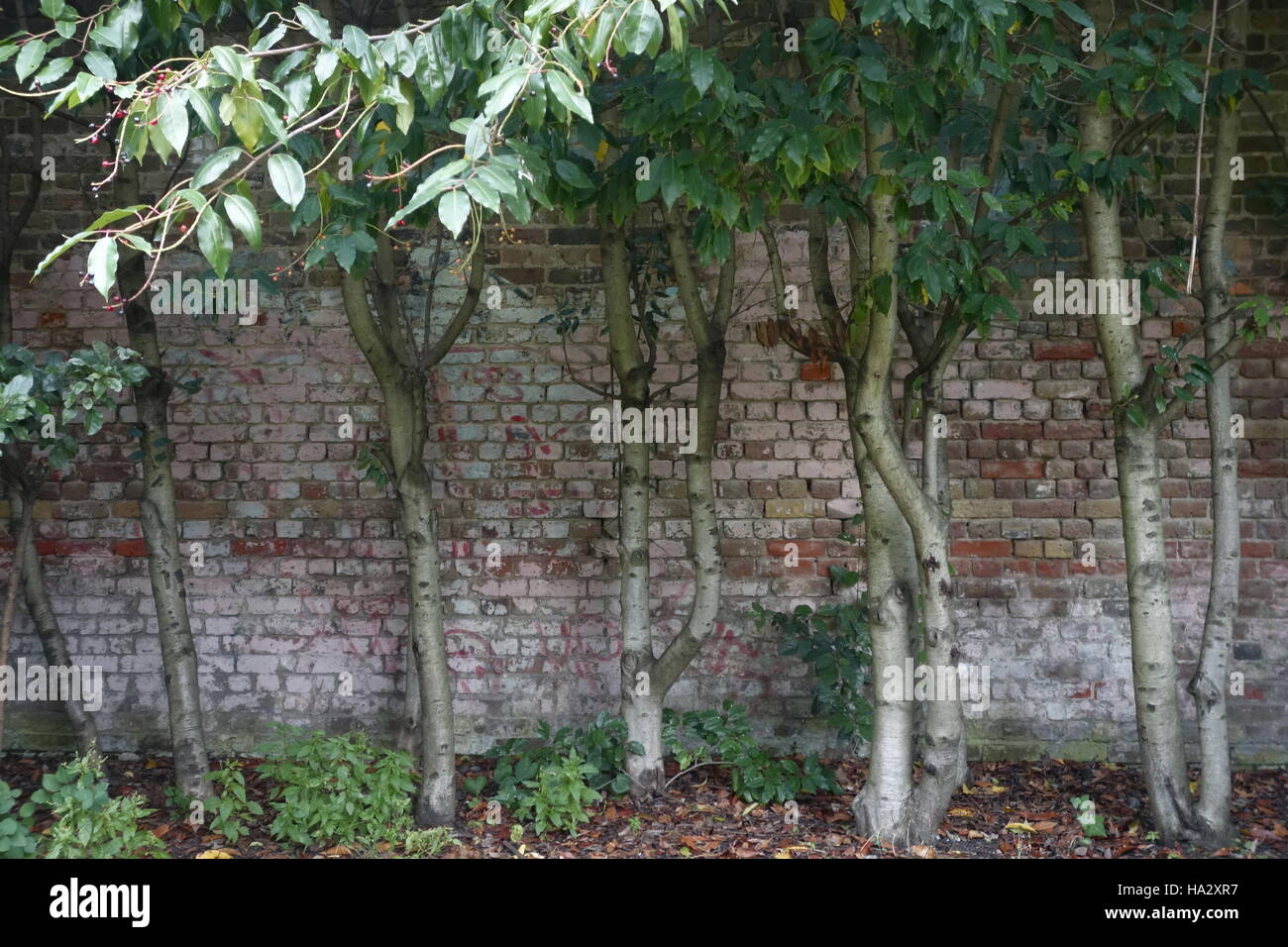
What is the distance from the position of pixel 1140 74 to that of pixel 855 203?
100 centimetres

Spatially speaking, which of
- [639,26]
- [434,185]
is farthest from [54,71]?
[639,26]

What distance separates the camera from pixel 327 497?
496 cm

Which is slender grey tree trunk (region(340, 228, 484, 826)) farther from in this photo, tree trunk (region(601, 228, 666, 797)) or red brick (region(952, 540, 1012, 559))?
red brick (region(952, 540, 1012, 559))

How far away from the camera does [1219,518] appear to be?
4047 mm

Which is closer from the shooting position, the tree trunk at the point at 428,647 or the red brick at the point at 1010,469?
the tree trunk at the point at 428,647

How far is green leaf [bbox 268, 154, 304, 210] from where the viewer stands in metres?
Answer: 2.24

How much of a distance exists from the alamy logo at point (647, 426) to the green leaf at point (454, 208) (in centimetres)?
230

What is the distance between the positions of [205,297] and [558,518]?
1984mm

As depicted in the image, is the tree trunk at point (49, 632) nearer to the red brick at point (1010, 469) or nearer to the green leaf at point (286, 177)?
the green leaf at point (286, 177)

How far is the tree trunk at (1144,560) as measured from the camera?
3.86 metres

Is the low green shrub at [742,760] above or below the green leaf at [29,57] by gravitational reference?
below

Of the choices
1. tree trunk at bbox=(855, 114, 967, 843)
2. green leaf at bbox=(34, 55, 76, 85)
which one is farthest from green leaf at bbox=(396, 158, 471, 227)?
tree trunk at bbox=(855, 114, 967, 843)

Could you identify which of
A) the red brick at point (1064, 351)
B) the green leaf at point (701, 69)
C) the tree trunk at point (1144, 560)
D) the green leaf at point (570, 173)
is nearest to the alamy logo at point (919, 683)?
the tree trunk at point (1144, 560)

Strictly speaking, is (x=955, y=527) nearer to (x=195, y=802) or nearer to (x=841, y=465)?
(x=841, y=465)
